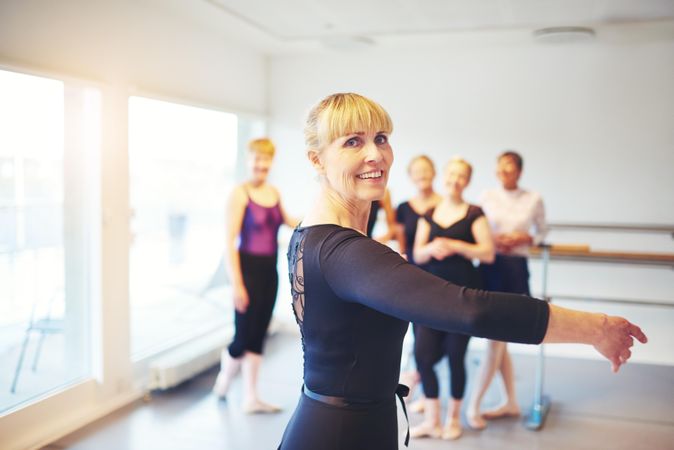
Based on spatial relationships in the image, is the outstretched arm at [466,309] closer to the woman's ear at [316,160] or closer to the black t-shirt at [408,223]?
the woman's ear at [316,160]

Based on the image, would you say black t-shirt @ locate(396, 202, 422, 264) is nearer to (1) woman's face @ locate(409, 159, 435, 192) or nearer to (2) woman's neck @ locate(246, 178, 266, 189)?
(1) woman's face @ locate(409, 159, 435, 192)

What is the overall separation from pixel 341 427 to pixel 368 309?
0.24 m

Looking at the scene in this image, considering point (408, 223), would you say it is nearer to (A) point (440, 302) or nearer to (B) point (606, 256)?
(B) point (606, 256)

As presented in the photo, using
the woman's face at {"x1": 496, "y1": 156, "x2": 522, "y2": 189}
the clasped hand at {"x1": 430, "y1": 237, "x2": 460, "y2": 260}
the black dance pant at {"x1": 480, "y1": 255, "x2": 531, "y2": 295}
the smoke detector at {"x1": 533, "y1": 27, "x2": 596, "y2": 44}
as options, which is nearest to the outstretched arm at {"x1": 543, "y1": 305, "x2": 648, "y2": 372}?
the clasped hand at {"x1": 430, "y1": 237, "x2": 460, "y2": 260}

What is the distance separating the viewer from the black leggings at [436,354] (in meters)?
3.40

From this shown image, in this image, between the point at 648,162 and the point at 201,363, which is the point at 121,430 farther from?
the point at 648,162

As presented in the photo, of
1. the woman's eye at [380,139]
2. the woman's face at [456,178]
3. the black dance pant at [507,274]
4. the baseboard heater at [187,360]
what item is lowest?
the baseboard heater at [187,360]

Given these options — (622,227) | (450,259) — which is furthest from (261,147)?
(622,227)

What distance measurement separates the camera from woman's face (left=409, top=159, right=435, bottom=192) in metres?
3.69

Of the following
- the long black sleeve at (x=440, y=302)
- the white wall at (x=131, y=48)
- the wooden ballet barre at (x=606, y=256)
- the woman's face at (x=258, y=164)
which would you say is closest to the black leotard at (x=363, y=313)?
the long black sleeve at (x=440, y=302)

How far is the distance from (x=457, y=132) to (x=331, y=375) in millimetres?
4225

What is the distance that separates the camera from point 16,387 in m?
3.18

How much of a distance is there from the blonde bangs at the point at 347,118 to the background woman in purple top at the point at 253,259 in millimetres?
2416

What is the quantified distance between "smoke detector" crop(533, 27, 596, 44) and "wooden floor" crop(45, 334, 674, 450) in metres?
2.17
